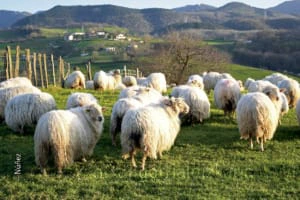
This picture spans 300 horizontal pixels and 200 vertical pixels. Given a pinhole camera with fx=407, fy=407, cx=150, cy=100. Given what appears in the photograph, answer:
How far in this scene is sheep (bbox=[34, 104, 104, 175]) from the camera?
8.68 metres

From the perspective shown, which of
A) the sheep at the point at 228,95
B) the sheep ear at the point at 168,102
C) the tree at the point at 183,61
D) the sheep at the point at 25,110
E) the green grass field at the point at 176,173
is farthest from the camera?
the tree at the point at 183,61

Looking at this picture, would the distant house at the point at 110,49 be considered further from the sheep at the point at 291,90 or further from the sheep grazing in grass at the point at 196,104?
the sheep grazing in grass at the point at 196,104

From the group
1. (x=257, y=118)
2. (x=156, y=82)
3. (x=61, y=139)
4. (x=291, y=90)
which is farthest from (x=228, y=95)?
(x=61, y=139)

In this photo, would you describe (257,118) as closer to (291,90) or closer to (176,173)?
(176,173)

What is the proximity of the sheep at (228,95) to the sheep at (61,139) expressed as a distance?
705cm

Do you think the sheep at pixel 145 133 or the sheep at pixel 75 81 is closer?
the sheep at pixel 145 133

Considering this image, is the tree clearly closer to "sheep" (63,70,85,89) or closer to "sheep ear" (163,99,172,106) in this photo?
"sheep" (63,70,85,89)

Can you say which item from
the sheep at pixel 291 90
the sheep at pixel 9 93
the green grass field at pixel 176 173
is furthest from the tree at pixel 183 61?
the green grass field at pixel 176 173

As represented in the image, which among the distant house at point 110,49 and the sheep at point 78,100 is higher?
the sheep at point 78,100

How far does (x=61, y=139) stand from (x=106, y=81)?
17.5 meters

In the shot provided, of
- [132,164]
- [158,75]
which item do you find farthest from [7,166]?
[158,75]

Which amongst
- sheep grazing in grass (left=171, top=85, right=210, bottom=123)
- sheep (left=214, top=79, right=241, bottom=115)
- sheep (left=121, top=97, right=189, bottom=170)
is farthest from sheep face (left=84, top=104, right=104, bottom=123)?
sheep (left=214, top=79, right=241, bottom=115)

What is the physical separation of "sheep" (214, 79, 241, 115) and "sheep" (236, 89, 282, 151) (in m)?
3.85

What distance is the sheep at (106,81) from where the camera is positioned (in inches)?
1006
